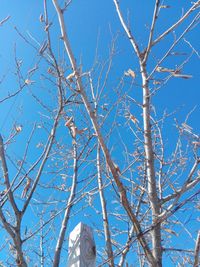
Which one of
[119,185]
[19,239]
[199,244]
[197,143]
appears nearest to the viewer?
[119,185]

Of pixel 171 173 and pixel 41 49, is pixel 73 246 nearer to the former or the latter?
pixel 41 49

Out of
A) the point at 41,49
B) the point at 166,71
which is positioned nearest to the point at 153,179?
the point at 166,71

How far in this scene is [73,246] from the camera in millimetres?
1813

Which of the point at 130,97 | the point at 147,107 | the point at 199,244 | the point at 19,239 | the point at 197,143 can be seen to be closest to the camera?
the point at 199,244

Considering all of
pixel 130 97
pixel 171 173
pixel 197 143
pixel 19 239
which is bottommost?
pixel 19 239

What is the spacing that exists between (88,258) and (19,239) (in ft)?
2.17

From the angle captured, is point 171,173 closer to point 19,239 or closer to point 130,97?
point 130,97

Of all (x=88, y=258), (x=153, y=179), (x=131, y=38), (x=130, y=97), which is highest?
(x=131, y=38)

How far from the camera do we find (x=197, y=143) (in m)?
2.43

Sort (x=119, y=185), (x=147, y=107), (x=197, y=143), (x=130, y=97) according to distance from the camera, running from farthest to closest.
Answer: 1. (x=130, y=97)
2. (x=147, y=107)
3. (x=197, y=143)
4. (x=119, y=185)

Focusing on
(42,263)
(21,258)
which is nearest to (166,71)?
(21,258)

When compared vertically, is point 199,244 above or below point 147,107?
below

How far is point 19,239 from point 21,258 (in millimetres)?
151

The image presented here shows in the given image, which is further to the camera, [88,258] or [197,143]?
[197,143]
